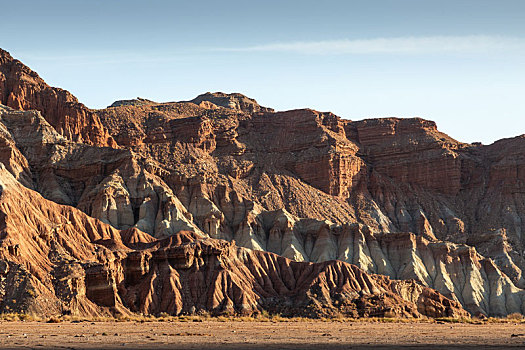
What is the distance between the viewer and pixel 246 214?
527 feet

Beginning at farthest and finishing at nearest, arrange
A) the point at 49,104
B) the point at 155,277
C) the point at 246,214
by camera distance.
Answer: the point at 49,104
the point at 246,214
the point at 155,277

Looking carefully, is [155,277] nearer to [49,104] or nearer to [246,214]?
[246,214]

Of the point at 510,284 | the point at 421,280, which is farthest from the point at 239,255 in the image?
the point at 510,284

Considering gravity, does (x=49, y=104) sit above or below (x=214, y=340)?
above

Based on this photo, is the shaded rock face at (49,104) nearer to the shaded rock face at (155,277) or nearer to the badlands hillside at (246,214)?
the badlands hillside at (246,214)

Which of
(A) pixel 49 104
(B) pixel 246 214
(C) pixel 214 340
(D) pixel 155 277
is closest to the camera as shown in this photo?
(C) pixel 214 340

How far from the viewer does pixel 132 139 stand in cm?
17988

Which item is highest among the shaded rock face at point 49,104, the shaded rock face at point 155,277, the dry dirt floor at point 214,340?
the shaded rock face at point 49,104

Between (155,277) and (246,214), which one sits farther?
(246,214)

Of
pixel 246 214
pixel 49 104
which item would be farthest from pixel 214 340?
pixel 49 104

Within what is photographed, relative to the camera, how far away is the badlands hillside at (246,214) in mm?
109812

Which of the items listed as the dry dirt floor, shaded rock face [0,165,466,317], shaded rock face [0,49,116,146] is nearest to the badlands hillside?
shaded rock face [0,165,466,317]

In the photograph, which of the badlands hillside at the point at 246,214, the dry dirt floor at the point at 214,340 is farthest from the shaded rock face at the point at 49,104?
the dry dirt floor at the point at 214,340

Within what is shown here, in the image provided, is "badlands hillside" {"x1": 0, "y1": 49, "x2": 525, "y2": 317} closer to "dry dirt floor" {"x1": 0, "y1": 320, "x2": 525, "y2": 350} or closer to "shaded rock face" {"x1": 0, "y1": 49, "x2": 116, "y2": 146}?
"shaded rock face" {"x1": 0, "y1": 49, "x2": 116, "y2": 146}
